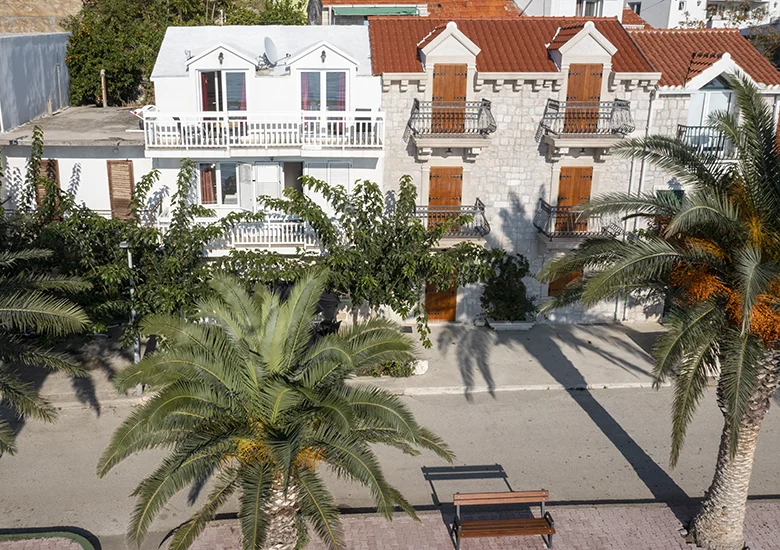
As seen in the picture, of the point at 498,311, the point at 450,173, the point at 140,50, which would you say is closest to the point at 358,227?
the point at 450,173

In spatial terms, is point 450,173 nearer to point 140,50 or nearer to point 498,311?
point 498,311

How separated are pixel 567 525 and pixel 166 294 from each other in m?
10.3

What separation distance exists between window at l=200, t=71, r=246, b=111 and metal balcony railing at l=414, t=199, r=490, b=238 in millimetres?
5953

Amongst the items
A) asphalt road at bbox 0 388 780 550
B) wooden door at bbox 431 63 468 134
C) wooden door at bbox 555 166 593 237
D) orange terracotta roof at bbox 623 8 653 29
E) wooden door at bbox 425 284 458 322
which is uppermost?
orange terracotta roof at bbox 623 8 653 29

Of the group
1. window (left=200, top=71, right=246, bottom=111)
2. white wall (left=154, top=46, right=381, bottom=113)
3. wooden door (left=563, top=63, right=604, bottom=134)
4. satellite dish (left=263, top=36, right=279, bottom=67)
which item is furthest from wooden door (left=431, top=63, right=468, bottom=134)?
window (left=200, top=71, right=246, bottom=111)

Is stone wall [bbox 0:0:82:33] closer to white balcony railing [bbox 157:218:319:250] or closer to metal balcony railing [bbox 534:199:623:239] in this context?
white balcony railing [bbox 157:218:319:250]

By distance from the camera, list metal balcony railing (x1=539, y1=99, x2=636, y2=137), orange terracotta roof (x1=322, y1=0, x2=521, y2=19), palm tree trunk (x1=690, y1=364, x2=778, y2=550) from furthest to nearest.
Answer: orange terracotta roof (x1=322, y1=0, x2=521, y2=19), metal balcony railing (x1=539, y1=99, x2=636, y2=137), palm tree trunk (x1=690, y1=364, x2=778, y2=550)

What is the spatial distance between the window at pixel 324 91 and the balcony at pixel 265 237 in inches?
138

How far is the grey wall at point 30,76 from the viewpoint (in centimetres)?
2319

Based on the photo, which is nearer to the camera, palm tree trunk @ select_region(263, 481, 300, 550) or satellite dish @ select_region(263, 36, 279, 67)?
palm tree trunk @ select_region(263, 481, 300, 550)

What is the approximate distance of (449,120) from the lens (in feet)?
68.6

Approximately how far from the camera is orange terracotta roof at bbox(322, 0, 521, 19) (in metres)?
27.5

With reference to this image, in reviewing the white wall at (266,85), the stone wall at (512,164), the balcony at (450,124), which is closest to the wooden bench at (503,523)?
the stone wall at (512,164)

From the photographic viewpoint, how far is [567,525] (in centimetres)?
1425
